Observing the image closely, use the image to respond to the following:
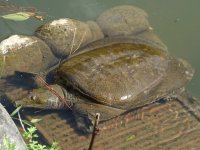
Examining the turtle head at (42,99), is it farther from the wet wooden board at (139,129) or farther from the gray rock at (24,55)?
the gray rock at (24,55)

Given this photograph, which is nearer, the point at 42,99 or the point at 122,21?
the point at 42,99

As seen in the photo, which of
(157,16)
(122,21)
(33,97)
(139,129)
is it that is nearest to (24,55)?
(33,97)

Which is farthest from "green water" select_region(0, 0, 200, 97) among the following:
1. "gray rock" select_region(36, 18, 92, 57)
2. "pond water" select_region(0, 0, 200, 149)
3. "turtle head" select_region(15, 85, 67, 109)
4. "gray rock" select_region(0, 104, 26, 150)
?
"gray rock" select_region(0, 104, 26, 150)

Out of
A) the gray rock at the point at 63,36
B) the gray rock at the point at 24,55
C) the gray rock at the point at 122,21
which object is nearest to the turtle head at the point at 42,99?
the gray rock at the point at 24,55

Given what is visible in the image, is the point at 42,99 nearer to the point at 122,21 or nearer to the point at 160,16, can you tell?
the point at 122,21

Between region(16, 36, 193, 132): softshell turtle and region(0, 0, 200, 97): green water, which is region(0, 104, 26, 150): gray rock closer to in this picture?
region(16, 36, 193, 132): softshell turtle

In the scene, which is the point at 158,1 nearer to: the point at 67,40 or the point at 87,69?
the point at 67,40
